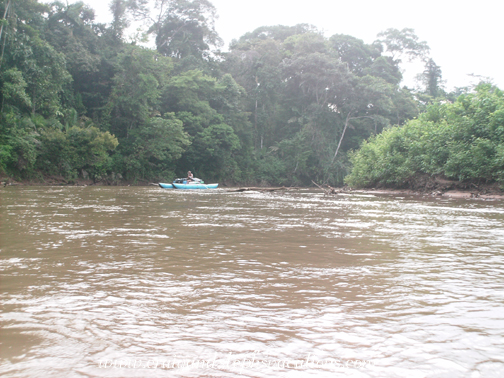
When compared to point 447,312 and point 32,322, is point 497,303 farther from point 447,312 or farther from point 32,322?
point 32,322

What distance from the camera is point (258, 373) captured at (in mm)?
1604

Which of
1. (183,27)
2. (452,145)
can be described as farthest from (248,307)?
(183,27)

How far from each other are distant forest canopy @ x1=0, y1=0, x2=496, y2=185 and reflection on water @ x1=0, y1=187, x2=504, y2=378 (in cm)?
1303

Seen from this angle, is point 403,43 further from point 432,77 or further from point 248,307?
point 248,307

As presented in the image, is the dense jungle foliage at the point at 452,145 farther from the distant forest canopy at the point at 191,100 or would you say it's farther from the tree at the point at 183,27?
the tree at the point at 183,27

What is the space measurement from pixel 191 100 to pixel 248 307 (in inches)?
1267

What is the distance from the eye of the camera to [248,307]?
234cm

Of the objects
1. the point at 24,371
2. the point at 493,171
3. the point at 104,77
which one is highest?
the point at 104,77

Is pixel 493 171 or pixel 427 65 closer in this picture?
pixel 493 171

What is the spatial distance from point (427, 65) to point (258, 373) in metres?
54.6

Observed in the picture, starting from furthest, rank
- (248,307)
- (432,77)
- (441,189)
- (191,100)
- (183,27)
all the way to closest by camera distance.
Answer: (432,77) < (183,27) < (191,100) < (441,189) < (248,307)

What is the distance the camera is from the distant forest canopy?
22344mm

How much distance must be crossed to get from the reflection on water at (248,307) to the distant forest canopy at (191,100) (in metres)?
13.0

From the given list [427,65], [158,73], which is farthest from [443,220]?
[427,65]
